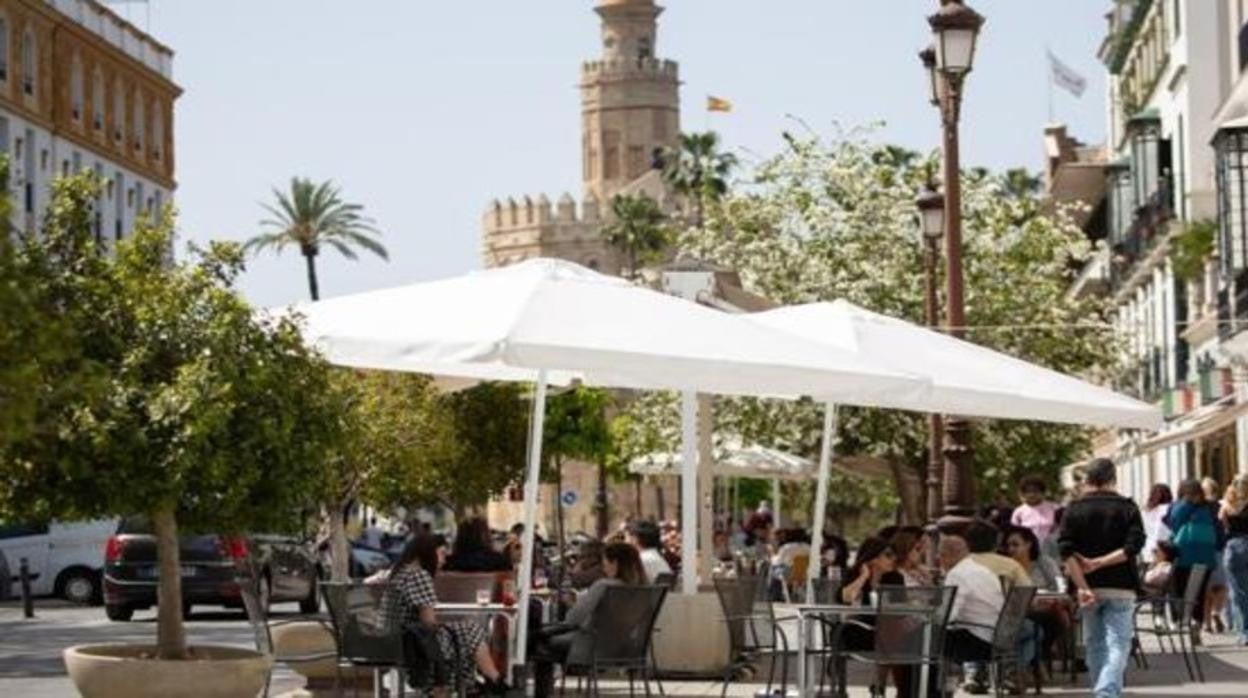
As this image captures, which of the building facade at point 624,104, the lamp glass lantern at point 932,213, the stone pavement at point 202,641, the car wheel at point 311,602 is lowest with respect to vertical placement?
the stone pavement at point 202,641

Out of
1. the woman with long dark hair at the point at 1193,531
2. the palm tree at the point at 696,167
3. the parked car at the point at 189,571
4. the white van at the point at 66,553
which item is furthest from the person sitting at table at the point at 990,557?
the palm tree at the point at 696,167

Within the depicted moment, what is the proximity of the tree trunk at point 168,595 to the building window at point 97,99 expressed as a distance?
6412cm

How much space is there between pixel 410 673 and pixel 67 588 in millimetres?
29166

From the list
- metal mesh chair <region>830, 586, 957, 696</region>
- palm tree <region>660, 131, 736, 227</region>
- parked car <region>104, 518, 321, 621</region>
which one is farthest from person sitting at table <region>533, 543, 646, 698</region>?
palm tree <region>660, 131, 736, 227</region>

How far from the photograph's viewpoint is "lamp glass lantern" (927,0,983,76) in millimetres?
23281

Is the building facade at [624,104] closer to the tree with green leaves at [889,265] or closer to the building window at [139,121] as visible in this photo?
the building window at [139,121]

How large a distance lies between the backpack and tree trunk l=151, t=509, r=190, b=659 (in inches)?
57.0

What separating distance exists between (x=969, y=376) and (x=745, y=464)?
18.1 metres

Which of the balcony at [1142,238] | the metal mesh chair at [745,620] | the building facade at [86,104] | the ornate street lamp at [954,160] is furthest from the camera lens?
the building facade at [86,104]

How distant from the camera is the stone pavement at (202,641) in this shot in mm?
20172

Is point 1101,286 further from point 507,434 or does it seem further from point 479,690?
point 479,690

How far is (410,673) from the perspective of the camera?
16.3 metres

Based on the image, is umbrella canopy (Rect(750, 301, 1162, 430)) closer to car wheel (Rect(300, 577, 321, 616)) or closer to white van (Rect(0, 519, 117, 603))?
car wheel (Rect(300, 577, 321, 616))

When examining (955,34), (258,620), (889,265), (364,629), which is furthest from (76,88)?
(364,629)
